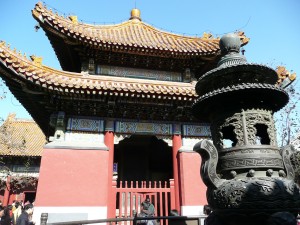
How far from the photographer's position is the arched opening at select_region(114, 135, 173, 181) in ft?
35.1

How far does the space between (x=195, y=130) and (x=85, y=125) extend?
367 cm

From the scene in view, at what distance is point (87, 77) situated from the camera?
28.1 ft

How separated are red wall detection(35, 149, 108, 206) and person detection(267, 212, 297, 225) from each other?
17.5ft

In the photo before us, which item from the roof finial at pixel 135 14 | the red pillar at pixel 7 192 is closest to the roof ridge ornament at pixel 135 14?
the roof finial at pixel 135 14

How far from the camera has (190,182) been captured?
7.61 m

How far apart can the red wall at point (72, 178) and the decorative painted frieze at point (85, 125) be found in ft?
2.41

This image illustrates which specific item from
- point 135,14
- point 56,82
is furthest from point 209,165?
point 135,14

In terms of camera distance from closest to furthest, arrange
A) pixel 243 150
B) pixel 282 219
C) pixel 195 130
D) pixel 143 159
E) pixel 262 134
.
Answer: pixel 282 219 → pixel 243 150 → pixel 262 134 → pixel 195 130 → pixel 143 159

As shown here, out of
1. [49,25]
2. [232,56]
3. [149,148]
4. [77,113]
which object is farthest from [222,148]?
[149,148]

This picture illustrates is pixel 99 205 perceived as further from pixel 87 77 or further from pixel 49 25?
pixel 49 25

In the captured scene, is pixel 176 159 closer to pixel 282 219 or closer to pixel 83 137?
pixel 83 137

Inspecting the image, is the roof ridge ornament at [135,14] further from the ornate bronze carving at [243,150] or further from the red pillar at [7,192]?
the red pillar at [7,192]

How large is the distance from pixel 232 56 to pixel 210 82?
1.79ft

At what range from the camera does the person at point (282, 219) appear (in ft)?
8.22
